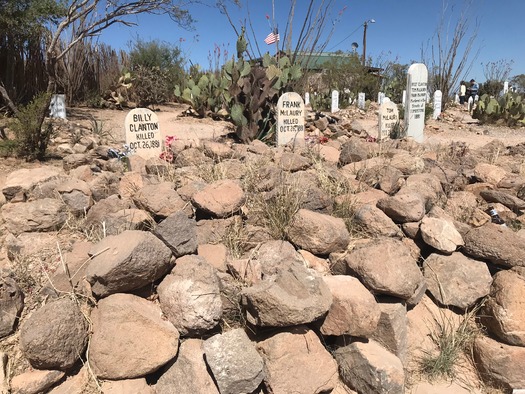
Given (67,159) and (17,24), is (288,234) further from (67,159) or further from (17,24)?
(17,24)

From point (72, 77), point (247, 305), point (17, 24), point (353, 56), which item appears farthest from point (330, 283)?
point (353, 56)

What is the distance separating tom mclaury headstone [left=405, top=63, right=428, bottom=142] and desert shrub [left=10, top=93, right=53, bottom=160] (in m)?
6.00

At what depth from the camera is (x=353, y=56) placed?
20.8m

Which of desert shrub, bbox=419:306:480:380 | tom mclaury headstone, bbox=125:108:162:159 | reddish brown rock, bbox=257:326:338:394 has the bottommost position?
desert shrub, bbox=419:306:480:380

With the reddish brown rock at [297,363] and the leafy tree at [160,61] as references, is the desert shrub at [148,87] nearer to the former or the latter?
the leafy tree at [160,61]

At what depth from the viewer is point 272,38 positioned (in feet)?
27.4

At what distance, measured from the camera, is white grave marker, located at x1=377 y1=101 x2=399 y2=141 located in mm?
7137

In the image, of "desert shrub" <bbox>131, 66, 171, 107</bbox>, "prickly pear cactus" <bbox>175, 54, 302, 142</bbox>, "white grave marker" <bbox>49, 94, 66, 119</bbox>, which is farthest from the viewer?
"desert shrub" <bbox>131, 66, 171, 107</bbox>

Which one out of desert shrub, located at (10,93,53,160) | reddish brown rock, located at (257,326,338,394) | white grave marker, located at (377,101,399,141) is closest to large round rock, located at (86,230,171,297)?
reddish brown rock, located at (257,326,338,394)

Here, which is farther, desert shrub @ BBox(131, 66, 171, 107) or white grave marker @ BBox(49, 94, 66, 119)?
desert shrub @ BBox(131, 66, 171, 107)

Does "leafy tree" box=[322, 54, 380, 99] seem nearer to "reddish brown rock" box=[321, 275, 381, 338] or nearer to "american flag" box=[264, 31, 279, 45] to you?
"american flag" box=[264, 31, 279, 45]

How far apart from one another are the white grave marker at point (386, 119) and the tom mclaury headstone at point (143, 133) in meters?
3.93

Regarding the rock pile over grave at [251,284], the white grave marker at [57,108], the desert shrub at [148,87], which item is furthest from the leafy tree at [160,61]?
the rock pile over grave at [251,284]

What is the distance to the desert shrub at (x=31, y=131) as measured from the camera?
16.1 ft
